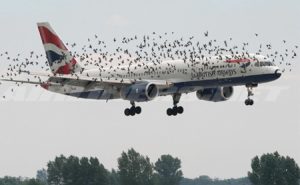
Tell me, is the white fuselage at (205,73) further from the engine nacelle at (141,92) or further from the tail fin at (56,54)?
the tail fin at (56,54)

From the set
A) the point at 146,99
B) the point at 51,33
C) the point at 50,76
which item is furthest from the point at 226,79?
the point at 51,33

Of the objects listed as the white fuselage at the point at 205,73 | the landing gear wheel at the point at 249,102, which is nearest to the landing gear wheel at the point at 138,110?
the white fuselage at the point at 205,73

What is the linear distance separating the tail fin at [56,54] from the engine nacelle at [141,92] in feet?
62.3

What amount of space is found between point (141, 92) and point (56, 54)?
82.2 feet

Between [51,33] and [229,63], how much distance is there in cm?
3306

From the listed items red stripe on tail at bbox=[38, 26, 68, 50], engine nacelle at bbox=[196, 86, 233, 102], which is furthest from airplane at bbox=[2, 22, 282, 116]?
red stripe on tail at bbox=[38, 26, 68, 50]

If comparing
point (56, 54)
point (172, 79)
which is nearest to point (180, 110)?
point (172, 79)

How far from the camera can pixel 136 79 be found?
414 ft

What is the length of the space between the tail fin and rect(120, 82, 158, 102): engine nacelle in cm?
1898

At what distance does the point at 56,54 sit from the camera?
465 feet

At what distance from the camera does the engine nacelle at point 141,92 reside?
395 feet

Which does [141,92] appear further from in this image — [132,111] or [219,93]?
[219,93]

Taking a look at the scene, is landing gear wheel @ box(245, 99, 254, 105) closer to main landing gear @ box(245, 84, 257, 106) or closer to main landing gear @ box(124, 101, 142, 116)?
main landing gear @ box(245, 84, 257, 106)

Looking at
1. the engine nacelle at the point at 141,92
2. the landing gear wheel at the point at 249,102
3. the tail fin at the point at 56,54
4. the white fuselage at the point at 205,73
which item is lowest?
the landing gear wheel at the point at 249,102
